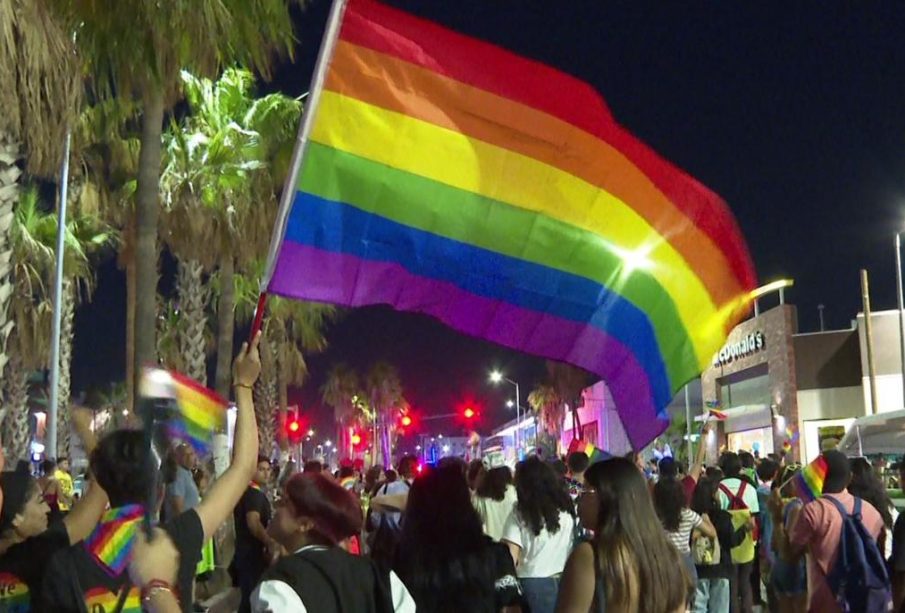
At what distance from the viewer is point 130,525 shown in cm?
350

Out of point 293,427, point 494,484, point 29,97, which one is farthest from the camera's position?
point 293,427

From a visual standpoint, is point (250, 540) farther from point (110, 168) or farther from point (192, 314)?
point (110, 168)

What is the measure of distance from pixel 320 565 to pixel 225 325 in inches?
819

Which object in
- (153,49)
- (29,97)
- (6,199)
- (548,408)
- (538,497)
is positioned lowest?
(538,497)

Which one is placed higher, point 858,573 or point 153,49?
point 153,49

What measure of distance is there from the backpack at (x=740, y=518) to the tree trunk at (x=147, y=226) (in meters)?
7.75

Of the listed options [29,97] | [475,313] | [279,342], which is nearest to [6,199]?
[29,97]

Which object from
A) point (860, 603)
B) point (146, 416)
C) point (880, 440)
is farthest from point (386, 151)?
point (880, 440)

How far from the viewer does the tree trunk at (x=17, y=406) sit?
28469mm

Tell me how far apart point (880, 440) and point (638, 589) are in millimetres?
28255

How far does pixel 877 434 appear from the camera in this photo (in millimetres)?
29625

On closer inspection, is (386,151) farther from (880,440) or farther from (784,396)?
(784,396)

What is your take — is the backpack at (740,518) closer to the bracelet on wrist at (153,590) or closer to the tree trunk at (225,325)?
the bracelet on wrist at (153,590)

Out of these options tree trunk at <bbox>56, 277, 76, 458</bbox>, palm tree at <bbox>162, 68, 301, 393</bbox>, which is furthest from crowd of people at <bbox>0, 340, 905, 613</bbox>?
tree trunk at <bbox>56, 277, 76, 458</bbox>
